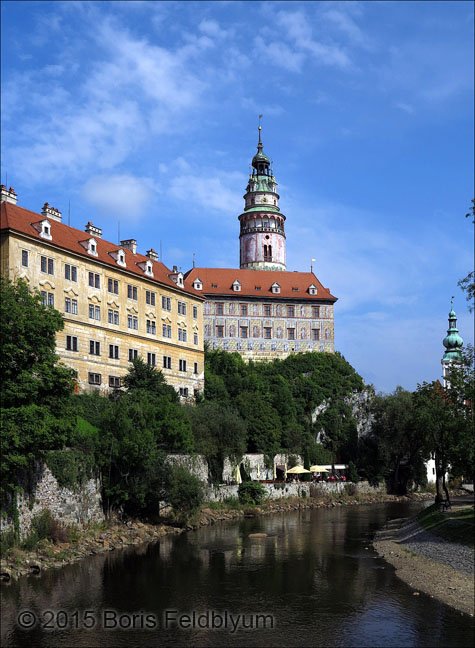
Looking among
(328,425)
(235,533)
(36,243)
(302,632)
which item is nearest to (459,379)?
(235,533)

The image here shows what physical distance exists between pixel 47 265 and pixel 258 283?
136ft

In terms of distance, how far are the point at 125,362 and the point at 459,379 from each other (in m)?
27.9

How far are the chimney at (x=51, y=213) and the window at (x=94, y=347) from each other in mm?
10246

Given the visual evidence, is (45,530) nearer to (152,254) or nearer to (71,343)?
(71,343)

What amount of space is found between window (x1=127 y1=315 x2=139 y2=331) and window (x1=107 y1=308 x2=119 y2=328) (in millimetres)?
1539

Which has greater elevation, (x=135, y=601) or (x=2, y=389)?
(x=2, y=389)

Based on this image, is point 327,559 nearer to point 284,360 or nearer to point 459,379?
point 459,379

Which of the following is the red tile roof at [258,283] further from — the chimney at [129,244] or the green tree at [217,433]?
the green tree at [217,433]

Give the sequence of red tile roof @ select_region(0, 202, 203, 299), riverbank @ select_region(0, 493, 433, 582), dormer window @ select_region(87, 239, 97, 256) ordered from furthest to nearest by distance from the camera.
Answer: dormer window @ select_region(87, 239, 97, 256), red tile roof @ select_region(0, 202, 203, 299), riverbank @ select_region(0, 493, 433, 582)

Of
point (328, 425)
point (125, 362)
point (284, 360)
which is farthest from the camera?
point (284, 360)

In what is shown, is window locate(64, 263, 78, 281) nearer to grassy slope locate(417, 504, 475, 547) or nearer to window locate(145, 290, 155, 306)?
window locate(145, 290, 155, 306)

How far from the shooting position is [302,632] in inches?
943

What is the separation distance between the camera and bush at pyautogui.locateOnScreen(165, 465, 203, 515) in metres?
43.5

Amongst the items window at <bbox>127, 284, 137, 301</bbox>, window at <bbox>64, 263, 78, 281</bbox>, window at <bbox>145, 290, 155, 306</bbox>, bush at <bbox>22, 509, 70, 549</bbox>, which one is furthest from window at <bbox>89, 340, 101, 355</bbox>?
bush at <bbox>22, 509, 70, 549</bbox>
